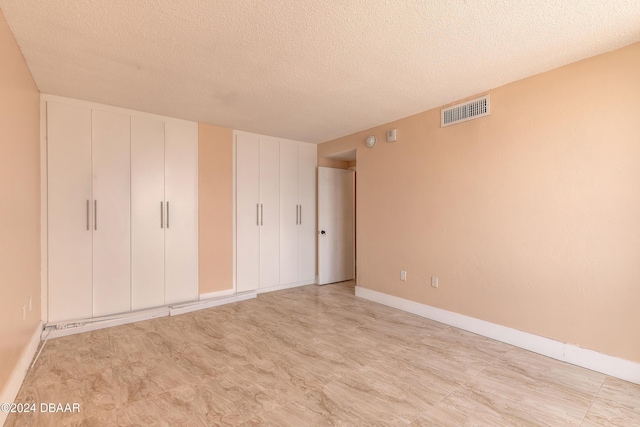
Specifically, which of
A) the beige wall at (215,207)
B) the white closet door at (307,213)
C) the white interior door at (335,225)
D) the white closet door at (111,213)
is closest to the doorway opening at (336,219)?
the white interior door at (335,225)

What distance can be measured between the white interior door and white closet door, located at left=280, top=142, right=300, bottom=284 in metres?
0.43

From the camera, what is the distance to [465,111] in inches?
122

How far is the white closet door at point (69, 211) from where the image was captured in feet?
10.2

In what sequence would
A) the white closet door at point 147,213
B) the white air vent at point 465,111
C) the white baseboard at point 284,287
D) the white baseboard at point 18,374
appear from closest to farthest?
the white baseboard at point 18,374 → the white air vent at point 465,111 → the white closet door at point 147,213 → the white baseboard at point 284,287

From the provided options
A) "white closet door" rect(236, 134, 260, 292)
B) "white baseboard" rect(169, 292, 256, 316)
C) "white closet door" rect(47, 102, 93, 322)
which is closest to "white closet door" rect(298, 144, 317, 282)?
"white closet door" rect(236, 134, 260, 292)

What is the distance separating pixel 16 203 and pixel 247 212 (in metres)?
2.68

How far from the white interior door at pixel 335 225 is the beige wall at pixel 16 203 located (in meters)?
3.63

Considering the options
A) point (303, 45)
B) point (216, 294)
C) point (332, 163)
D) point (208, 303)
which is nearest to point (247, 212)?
point (216, 294)

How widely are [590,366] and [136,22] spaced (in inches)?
167

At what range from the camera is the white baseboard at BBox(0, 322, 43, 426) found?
1724 mm

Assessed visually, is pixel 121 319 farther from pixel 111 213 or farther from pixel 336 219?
pixel 336 219

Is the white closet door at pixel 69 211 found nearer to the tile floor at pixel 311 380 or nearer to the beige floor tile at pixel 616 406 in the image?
the tile floor at pixel 311 380

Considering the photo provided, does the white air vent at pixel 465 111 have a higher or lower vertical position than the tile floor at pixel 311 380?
higher

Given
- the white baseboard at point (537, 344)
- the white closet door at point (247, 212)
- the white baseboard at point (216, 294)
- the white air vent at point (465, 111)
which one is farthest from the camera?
the white closet door at point (247, 212)
